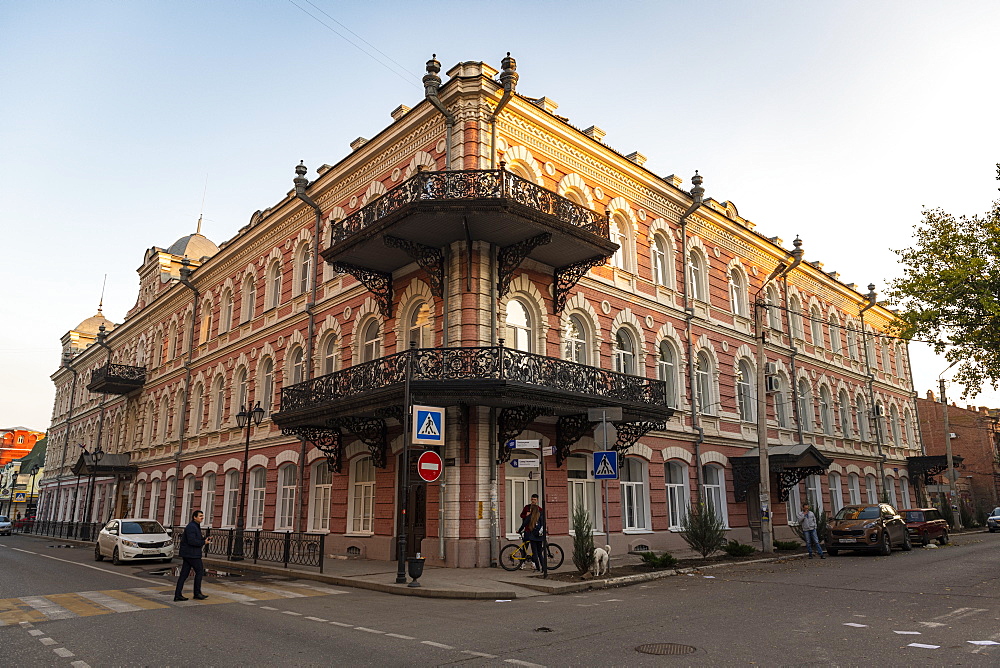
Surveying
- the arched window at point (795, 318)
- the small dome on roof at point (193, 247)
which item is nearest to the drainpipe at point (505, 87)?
the arched window at point (795, 318)

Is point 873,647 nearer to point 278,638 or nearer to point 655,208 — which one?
point 278,638

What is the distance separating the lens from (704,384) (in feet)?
78.7

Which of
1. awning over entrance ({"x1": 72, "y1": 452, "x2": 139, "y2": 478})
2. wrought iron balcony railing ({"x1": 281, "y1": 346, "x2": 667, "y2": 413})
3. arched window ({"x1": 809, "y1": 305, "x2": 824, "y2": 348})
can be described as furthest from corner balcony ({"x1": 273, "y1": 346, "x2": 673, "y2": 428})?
awning over entrance ({"x1": 72, "y1": 452, "x2": 139, "y2": 478})

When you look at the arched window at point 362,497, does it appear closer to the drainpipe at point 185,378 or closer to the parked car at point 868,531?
the parked car at point 868,531

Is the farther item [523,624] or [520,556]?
[520,556]

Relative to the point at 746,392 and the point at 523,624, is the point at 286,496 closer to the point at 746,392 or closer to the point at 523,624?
the point at 523,624

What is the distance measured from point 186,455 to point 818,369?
95.3 feet

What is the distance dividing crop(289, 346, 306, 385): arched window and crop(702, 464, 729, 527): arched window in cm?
1450

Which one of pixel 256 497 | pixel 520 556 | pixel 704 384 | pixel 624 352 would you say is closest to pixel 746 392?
→ pixel 704 384

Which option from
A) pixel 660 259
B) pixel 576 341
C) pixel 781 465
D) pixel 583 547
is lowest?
pixel 583 547

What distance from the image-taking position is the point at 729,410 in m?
24.5

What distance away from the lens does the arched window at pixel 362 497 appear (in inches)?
742

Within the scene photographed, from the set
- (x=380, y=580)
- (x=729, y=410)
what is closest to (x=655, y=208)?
(x=729, y=410)

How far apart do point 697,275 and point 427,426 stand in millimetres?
15461
